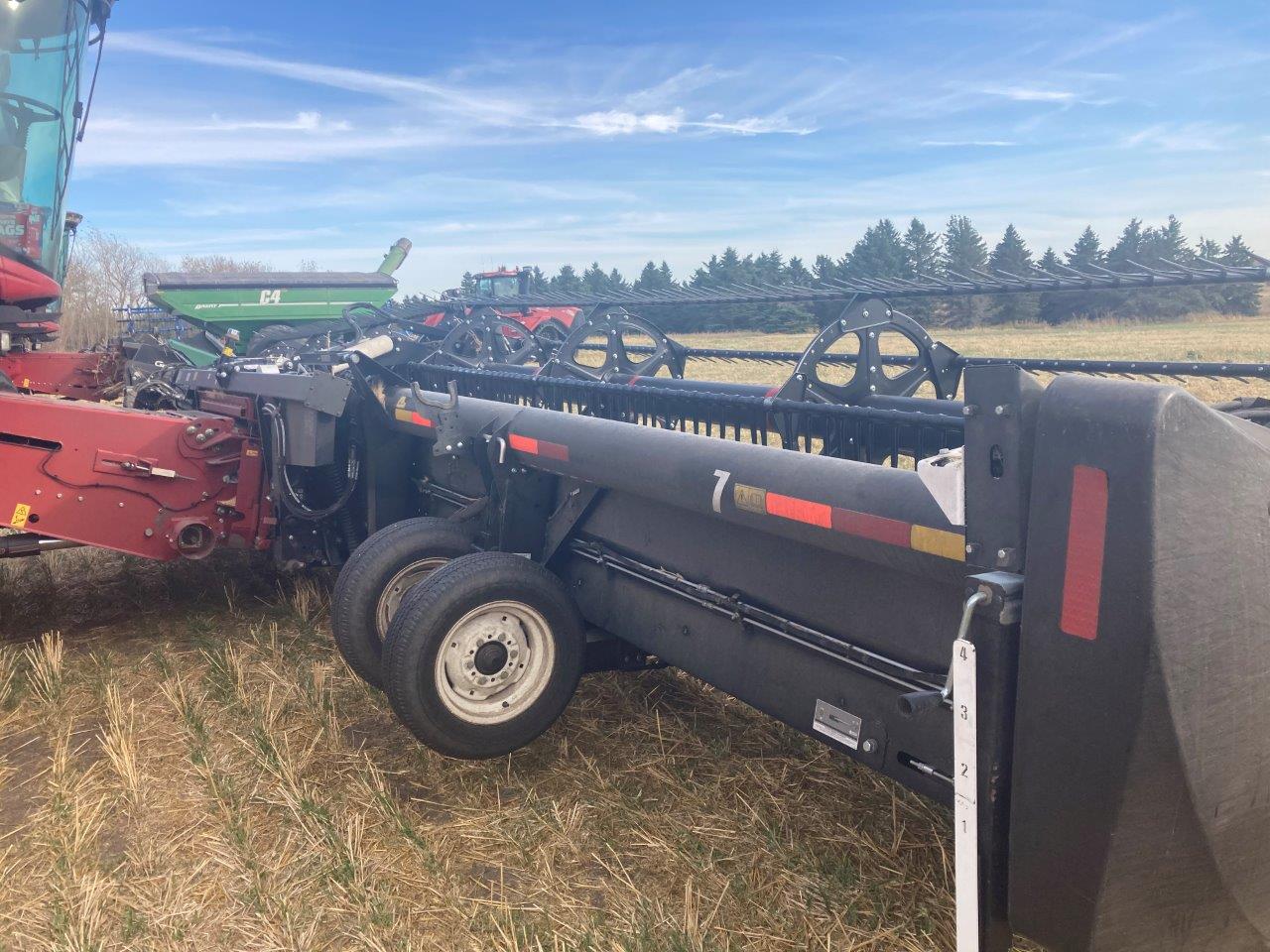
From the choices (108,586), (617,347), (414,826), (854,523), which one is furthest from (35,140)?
(854,523)

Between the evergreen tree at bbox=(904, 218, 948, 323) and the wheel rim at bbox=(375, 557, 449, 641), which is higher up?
the evergreen tree at bbox=(904, 218, 948, 323)

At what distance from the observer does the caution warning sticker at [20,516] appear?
13.4ft

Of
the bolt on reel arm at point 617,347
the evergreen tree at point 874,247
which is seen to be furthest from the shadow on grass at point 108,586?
the evergreen tree at point 874,247

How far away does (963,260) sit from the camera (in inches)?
460

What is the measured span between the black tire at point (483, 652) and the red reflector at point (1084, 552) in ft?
5.77

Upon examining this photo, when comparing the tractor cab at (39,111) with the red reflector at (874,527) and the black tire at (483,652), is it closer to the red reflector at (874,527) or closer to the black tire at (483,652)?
the black tire at (483,652)

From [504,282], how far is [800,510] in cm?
2094

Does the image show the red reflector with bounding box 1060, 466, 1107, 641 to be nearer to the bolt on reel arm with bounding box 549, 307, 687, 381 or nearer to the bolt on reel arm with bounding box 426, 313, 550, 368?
the bolt on reel arm with bounding box 549, 307, 687, 381

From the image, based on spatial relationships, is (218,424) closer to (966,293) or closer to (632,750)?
(632,750)

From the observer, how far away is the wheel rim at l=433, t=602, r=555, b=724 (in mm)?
3053

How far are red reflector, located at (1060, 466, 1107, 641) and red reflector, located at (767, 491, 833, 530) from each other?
2.05 feet

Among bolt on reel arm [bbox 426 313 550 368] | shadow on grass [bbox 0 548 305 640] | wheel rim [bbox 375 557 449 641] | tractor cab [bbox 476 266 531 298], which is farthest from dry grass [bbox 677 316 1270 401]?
tractor cab [bbox 476 266 531 298]

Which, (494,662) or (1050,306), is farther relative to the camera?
(1050,306)

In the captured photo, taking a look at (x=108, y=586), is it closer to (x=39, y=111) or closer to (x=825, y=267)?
(x=39, y=111)
